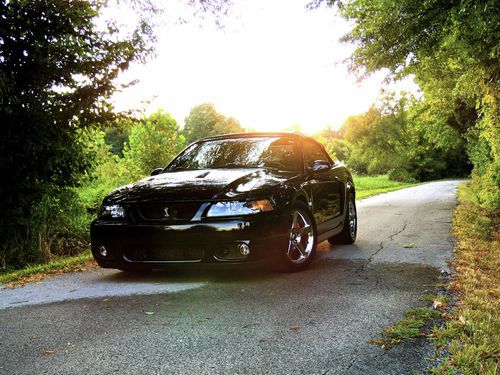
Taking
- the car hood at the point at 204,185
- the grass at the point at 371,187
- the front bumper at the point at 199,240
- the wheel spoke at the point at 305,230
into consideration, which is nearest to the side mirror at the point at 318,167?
the car hood at the point at 204,185

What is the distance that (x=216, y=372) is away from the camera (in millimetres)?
2617

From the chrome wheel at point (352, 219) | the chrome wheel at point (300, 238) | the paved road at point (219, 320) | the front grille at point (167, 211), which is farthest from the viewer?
the chrome wheel at point (352, 219)

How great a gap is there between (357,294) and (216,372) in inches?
78.3

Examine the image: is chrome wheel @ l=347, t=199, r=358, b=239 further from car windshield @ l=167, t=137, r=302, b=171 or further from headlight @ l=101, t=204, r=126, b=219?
headlight @ l=101, t=204, r=126, b=219

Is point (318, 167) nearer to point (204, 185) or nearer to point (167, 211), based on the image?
point (204, 185)

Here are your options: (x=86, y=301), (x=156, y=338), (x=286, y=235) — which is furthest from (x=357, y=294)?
(x=86, y=301)

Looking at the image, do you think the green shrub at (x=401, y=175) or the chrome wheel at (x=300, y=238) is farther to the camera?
the green shrub at (x=401, y=175)

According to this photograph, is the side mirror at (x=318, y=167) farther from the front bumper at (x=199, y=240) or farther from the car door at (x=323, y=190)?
the front bumper at (x=199, y=240)

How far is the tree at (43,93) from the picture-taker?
6.35m

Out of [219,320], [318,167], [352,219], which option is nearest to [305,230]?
[318,167]

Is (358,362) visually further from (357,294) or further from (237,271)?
(237,271)

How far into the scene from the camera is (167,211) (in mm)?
4633

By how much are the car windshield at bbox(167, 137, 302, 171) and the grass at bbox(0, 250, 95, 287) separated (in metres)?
1.72

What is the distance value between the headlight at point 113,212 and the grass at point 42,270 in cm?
118
